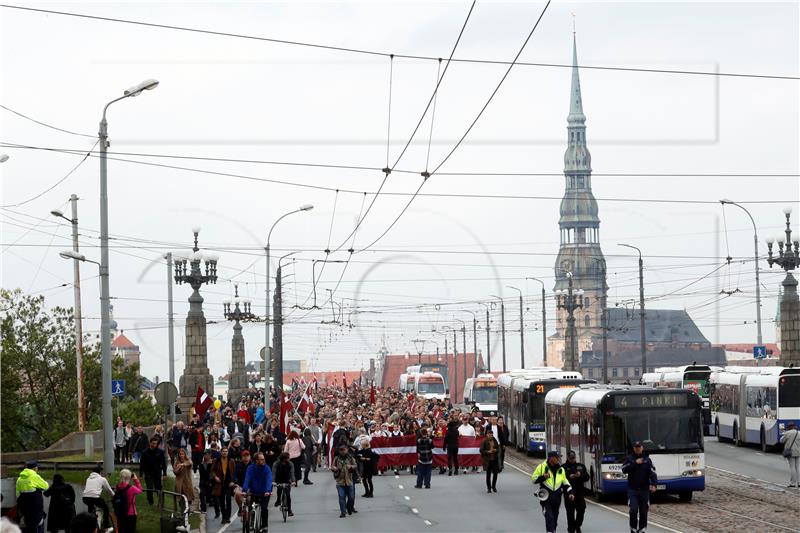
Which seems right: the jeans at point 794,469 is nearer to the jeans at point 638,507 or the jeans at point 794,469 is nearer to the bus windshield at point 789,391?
the bus windshield at point 789,391

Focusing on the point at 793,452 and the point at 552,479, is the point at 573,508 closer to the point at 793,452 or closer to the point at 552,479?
the point at 552,479

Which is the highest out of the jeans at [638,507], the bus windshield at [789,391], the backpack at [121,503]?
the bus windshield at [789,391]

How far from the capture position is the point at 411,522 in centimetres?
2584

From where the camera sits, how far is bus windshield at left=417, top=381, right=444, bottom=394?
299ft

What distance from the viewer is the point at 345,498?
28.1m

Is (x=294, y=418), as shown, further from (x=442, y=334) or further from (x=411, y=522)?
(x=442, y=334)

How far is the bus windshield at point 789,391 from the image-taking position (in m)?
42.8

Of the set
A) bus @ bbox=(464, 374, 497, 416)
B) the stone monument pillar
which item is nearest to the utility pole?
the stone monument pillar

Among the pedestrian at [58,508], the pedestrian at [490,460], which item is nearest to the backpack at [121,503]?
the pedestrian at [58,508]

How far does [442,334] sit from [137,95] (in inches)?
4735

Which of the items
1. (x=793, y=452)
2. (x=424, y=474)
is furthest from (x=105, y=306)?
(x=793, y=452)

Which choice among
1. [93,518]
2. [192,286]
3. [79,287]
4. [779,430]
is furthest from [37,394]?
[93,518]

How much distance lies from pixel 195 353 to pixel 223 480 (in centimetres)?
3771

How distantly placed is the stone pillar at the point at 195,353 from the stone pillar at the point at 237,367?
1157cm
